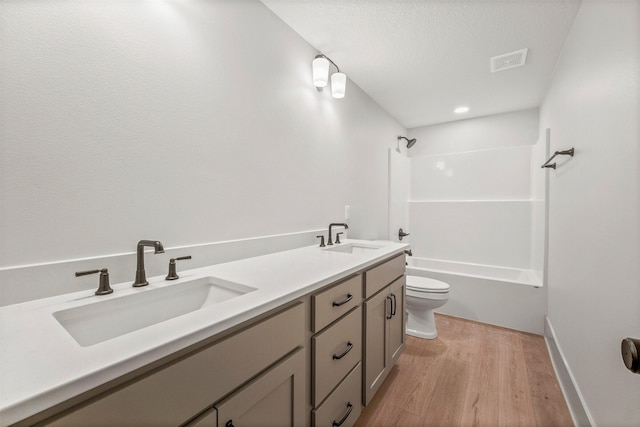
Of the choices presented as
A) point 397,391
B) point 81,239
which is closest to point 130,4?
point 81,239

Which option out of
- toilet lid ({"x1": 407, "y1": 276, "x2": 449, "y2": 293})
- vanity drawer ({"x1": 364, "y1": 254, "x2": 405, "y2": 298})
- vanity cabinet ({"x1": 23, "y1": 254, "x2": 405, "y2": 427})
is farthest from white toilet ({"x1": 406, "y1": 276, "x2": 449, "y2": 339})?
vanity cabinet ({"x1": 23, "y1": 254, "x2": 405, "y2": 427})

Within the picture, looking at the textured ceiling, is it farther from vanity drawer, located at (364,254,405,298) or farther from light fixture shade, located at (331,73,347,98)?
vanity drawer, located at (364,254,405,298)

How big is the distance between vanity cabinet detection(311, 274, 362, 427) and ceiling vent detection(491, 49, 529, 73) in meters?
2.05

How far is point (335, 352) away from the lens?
1.12 meters

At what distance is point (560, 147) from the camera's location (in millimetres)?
Result: 1877

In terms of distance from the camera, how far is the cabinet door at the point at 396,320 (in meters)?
1.70

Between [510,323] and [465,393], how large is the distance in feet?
4.33

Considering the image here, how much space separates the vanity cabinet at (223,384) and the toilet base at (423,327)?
1808 millimetres

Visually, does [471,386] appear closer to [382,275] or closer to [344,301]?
[382,275]

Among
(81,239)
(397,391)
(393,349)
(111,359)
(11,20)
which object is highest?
(11,20)

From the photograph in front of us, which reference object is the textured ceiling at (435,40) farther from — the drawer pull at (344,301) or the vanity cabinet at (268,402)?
the vanity cabinet at (268,402)

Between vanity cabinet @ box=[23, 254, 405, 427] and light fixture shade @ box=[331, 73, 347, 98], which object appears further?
light fixture shade @ box=[331, 73, 347, 98]

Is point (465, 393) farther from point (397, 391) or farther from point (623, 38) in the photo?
point (623, 38)

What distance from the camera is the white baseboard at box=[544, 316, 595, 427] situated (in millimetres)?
1325
